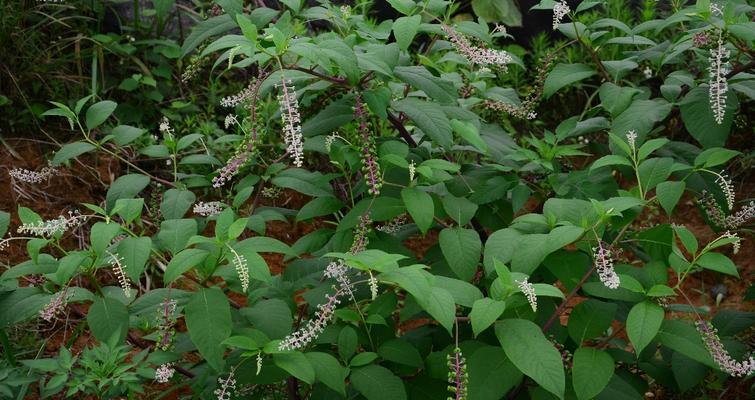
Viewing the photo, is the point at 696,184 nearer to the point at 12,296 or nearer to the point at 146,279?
the point at 12,296

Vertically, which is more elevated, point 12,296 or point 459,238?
point 459,238

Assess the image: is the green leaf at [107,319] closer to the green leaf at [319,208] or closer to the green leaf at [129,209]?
the green leaf at [129,209]

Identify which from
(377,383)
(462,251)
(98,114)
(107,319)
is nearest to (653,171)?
(462,251)

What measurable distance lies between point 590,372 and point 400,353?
19.3 inches

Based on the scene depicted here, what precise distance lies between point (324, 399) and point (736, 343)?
1189mm

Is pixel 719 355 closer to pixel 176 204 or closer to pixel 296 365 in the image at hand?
pixel 296 365

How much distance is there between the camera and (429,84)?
92.4 inches

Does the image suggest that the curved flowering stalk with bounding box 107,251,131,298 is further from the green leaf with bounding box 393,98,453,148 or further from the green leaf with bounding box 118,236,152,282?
the green leaf with bounding box 393,98,453,148

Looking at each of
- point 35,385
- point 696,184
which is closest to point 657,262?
point 696,184

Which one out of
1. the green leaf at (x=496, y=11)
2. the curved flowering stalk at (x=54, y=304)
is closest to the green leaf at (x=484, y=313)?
the curved flowering stalk at (x=54, y=304)

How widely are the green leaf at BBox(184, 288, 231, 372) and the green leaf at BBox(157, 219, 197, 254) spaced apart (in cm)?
14

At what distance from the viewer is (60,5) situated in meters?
4.38

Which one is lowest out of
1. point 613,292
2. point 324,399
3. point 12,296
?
point 324,399

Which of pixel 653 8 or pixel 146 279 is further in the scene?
pixel 653 8
